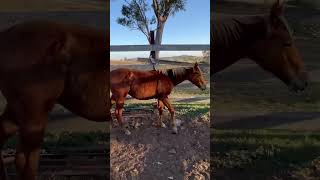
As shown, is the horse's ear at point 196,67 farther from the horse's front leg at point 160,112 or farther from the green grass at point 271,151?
the green grass at point 271,151

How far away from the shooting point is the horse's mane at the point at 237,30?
179 inches

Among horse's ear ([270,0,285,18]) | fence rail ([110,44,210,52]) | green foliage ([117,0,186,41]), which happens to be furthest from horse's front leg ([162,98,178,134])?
horse's ear ([270,0,285,18])

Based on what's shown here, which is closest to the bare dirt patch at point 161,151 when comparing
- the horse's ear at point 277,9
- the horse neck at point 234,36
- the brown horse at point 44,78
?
the brown horse at point 44,78

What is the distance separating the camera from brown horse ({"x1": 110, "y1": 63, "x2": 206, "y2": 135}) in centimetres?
462

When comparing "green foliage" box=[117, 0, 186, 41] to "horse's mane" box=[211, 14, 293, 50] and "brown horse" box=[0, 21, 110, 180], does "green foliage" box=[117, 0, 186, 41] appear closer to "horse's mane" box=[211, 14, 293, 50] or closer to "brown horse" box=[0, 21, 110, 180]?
"brown horse" box=[0, 21, 110, 180]

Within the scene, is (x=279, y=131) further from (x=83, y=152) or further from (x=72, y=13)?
(x=72, y=13)

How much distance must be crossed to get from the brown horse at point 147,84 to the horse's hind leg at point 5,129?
956mm

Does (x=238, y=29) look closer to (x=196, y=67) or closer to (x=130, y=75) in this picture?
(x=196, y=67)

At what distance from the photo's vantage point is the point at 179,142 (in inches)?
183

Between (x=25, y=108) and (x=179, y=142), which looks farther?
(x=179, y=142)

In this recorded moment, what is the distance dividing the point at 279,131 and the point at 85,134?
1.84 metres

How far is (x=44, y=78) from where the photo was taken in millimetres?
4359

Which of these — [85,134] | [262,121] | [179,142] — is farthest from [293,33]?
[85,134]

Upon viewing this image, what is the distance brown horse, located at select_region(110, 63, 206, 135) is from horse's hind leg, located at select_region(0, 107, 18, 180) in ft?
3.14
